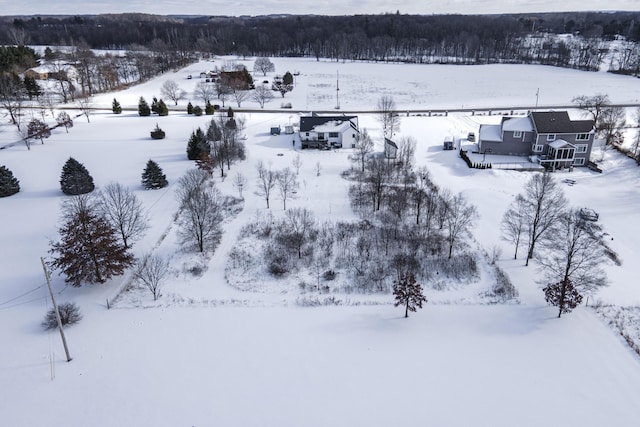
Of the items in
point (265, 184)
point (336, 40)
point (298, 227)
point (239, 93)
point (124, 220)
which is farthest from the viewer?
point (336, 40)

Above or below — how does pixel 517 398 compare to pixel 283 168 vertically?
below

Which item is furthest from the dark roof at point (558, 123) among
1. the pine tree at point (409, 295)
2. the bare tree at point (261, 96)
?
the bare tree at point (261, 96)

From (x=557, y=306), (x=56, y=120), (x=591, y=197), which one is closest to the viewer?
(x=557, y=306)

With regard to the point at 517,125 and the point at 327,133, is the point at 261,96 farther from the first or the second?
the point at 517,125

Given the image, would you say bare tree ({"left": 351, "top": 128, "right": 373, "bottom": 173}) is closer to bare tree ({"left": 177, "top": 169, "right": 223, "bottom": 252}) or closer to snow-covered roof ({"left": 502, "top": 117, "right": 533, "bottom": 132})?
snow-covered roof ({"left": 502, "top": 117, "right": 533, "bottom": 132})

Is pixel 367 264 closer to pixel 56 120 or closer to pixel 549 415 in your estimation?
pixel 549 415

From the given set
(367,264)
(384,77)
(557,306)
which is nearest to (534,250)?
(557,306)

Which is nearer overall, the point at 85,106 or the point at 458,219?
the point at 458,219

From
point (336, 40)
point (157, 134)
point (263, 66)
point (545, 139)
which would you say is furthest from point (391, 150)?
point (336, 40)
